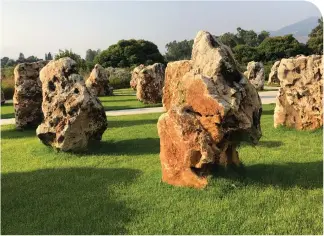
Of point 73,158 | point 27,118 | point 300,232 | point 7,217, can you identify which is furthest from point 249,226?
point 27,118

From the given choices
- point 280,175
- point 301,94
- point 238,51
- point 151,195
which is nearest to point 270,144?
point 301,94

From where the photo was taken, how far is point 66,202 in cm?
672

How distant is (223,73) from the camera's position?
7.26 m

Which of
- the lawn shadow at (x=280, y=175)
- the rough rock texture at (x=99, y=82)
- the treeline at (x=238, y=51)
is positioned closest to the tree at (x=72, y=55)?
the treeline at (x=238, y=51)

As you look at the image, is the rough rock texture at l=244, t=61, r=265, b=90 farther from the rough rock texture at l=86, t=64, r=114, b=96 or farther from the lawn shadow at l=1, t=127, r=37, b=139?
the lawn shadow at l=1, t=127, r=37, b=139

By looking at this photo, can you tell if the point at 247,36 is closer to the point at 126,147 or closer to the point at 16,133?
the point at 16,133

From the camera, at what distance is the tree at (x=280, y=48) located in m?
50.7

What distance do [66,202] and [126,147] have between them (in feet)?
13.2

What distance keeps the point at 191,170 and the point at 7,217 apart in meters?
3.05

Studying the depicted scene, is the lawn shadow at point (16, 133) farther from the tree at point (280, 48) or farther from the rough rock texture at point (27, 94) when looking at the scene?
the tree at point (280, 48)

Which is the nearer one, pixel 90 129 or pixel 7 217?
pixel 7 217

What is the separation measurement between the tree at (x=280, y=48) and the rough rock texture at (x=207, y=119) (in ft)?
150

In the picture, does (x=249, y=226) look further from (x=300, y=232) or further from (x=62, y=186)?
(x=62, y=186)

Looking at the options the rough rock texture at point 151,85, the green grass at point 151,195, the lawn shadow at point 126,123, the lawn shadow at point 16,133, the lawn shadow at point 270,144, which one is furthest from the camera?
the rough rock texture at point 151,85
